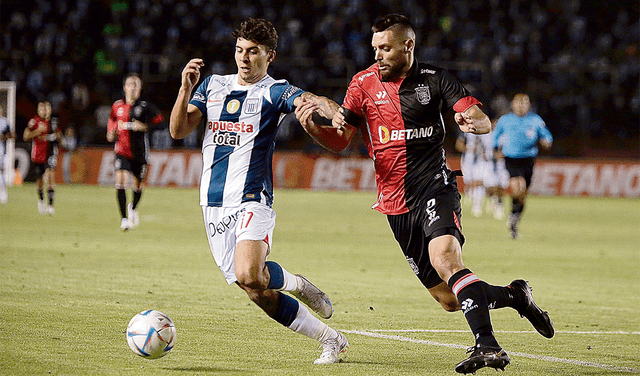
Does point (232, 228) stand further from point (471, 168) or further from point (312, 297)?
point (471, 168)

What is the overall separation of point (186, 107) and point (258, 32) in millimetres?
708

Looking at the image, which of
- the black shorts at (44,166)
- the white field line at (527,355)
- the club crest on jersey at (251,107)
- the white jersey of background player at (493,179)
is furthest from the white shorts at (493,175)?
the club crest on jersey at (251,107)

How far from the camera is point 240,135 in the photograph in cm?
607

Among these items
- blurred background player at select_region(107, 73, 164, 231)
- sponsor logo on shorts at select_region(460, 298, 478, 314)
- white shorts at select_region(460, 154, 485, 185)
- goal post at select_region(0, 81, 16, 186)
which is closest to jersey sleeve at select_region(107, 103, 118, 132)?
blurred background player at select_region(107, 73, 164, 231)

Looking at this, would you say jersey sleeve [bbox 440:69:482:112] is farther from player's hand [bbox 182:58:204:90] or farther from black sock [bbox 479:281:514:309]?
player's hand [bbox 182:58:204:90]

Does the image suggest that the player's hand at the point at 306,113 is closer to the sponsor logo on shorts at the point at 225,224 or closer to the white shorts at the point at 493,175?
the sponsor logo on shorts at the point at 225,224

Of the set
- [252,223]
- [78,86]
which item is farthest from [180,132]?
[78,86]

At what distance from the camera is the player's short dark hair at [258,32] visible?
19.6ft

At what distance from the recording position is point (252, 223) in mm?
5805

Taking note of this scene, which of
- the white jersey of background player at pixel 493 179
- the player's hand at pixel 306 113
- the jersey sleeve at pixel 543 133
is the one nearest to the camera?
the player's hand at pixel 306 113

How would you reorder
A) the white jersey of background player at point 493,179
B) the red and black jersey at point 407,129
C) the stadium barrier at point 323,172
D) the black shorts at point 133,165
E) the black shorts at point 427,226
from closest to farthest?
the black shorts at point 427,226
the red and black jersey at point 407,129
the black shorts at point 133,165
the white jersey of background player at point 493,179
the stadium barrier at point 323,172

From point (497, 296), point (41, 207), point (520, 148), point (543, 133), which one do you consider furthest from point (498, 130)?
point (497, 296)

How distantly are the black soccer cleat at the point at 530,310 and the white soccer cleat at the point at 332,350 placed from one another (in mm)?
1166

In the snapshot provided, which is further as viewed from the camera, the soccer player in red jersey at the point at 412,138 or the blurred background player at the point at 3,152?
the blurred background player at the point at 3,152
